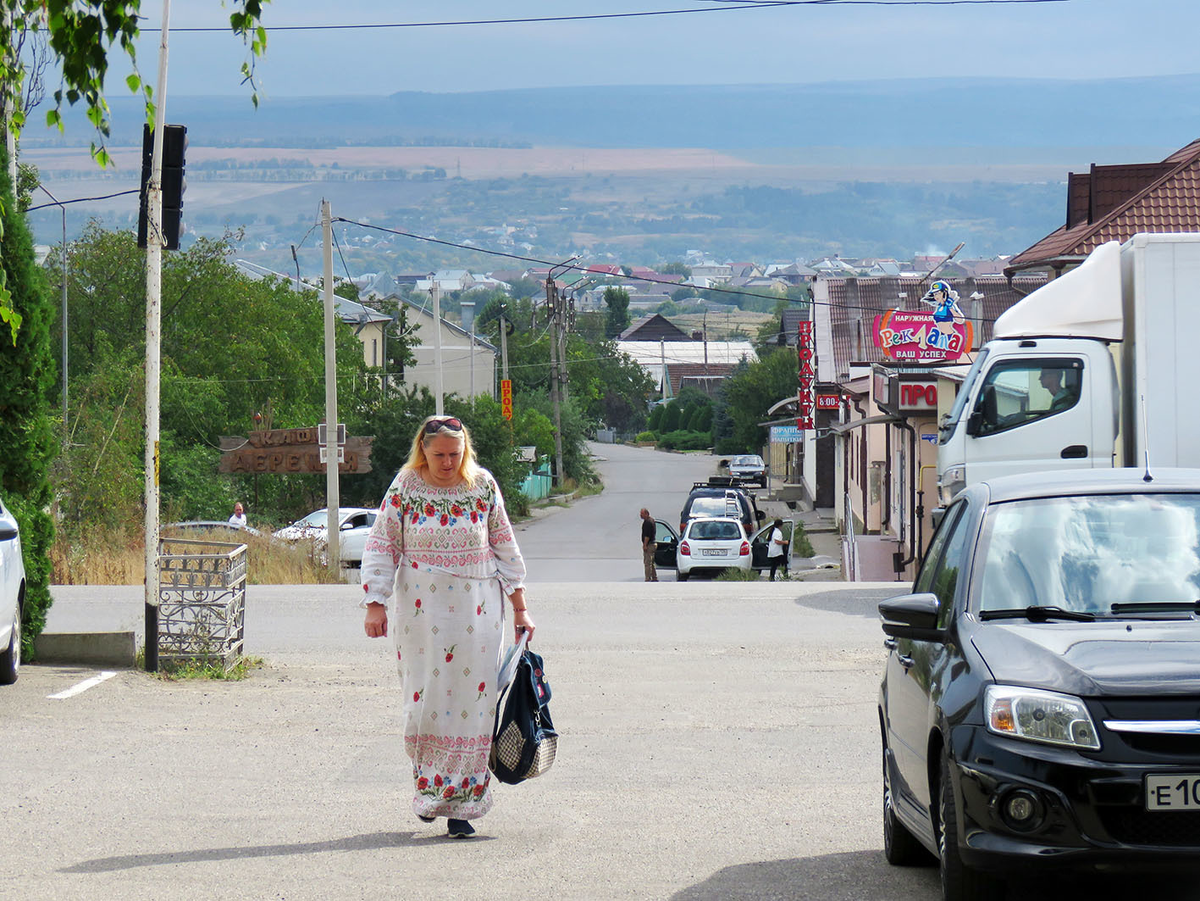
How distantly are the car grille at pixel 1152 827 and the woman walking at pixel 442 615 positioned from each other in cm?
293

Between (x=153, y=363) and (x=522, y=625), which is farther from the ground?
(x=153, y=363)

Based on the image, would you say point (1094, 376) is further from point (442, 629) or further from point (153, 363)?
point (442, 629)

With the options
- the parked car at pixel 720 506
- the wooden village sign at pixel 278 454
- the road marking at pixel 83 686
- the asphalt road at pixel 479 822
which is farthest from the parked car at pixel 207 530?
the road marking at pixel 83 686

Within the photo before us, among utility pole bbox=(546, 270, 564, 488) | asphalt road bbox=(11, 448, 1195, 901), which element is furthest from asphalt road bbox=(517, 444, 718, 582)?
asphalt road bbox=(11, 448, 1195, 901)

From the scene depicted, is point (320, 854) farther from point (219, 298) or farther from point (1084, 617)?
point (219, 298)

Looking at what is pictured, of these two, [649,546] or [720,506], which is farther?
[720,506]

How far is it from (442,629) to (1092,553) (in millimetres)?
2774

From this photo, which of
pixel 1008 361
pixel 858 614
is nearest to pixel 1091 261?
pixel 1008 361

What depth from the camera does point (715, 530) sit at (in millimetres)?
33438

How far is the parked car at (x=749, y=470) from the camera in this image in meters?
71.9

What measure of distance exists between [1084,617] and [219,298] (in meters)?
51.2

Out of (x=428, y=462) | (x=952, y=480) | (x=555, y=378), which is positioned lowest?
(x=952, y=480)

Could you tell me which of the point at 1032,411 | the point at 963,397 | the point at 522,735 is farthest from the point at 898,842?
the point at 963,397

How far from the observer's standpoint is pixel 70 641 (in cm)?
1285
